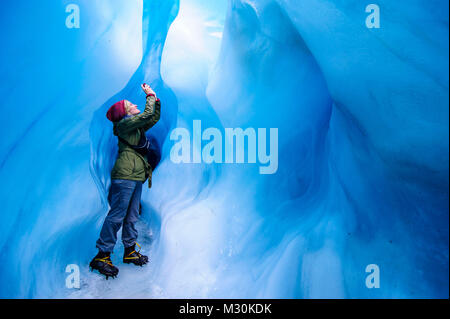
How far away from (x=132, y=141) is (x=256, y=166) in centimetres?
80

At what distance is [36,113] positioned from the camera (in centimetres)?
190

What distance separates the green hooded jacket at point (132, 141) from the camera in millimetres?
1796

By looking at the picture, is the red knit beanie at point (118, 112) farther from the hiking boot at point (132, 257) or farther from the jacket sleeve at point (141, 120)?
the hiking boot at point (132, 257)

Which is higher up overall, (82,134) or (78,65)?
(78,65)

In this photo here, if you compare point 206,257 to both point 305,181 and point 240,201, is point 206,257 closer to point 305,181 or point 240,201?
point 240,201

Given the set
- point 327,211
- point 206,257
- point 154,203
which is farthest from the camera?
point 154,203

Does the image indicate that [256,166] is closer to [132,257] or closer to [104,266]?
[132,257]

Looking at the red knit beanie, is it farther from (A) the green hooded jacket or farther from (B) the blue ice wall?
(B) the blue ice wall

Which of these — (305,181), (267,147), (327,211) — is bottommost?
(327,211)

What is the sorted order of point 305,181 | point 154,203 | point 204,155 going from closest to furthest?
point 305,181 < point 204,155 < point 154,203

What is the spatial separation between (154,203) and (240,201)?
114 cm

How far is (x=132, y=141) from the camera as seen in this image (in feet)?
6.13

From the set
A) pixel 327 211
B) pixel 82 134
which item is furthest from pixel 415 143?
pixel 82 134

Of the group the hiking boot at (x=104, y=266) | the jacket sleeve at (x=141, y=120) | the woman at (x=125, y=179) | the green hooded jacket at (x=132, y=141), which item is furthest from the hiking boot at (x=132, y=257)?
the jacket sleeve at (x=141, y=120)
